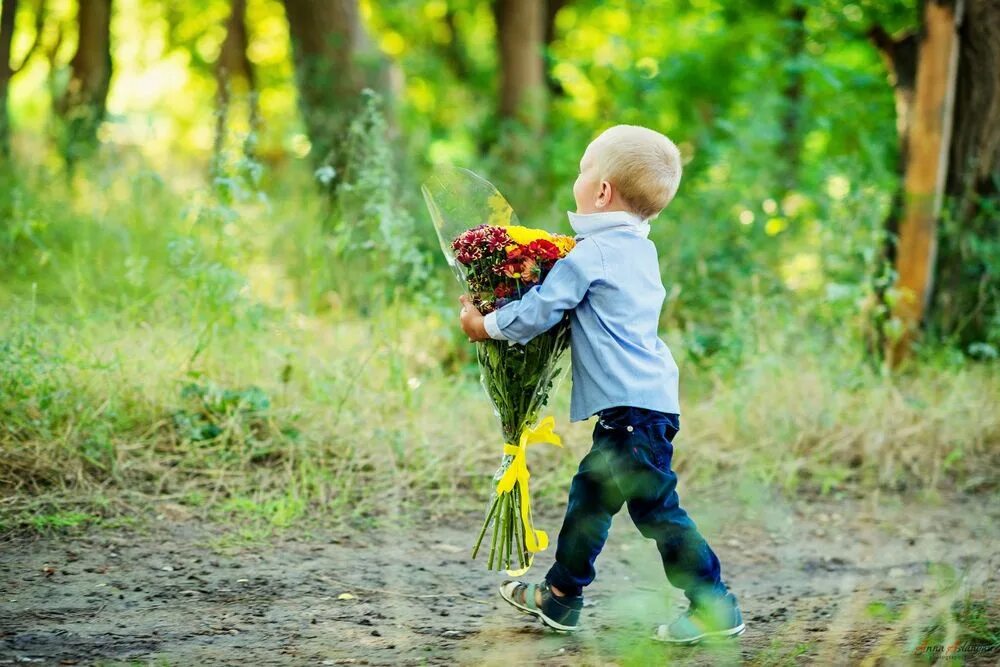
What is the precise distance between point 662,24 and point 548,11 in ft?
6.29

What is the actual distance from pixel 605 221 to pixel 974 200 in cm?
414

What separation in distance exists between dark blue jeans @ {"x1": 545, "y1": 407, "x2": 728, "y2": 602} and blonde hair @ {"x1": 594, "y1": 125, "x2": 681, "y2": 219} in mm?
605

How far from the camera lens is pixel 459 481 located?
4953 millimetres

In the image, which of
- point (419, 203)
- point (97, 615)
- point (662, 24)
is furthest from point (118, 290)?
point (662, 24)

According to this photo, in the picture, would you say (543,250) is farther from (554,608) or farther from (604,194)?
(554,608)

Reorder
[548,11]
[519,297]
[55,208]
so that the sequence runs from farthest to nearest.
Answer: [548,11] → [55,208] → [519,297]

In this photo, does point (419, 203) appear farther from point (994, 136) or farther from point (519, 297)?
point (519, 297)

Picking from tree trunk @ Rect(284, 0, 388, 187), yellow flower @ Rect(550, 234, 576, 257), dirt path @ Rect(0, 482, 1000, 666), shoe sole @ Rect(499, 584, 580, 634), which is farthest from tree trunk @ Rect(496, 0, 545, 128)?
shoe sole @ Rect(499, 584, 580, 634)

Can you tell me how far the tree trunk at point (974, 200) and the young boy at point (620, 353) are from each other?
3.78m

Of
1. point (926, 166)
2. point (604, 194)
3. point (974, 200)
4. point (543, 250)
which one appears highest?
point (926, 166)

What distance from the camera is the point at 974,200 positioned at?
6.49 m

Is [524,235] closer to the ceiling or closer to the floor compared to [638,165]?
closer to the floor

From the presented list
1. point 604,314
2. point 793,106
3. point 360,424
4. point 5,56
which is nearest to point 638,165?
point 604,314

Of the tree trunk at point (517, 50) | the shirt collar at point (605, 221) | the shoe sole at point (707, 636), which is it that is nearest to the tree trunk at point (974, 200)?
the shoe sole at point (707, 636)
